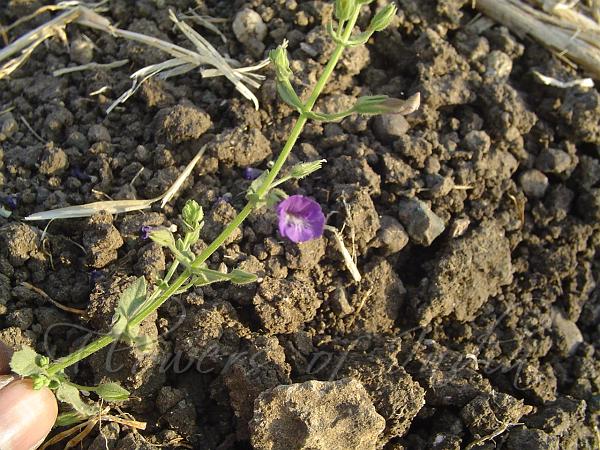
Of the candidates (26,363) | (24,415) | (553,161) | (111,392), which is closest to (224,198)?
(111,392)

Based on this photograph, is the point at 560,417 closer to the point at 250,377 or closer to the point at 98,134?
the point at 250,377

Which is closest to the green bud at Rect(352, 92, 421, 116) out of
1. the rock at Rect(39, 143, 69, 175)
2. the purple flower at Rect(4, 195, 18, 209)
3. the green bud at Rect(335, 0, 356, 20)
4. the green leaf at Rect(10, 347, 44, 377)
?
the green bud at Rect(335, 0, 356, 20)

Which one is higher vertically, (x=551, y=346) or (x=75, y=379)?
(x=551, y=346)

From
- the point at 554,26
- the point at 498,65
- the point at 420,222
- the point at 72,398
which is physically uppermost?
the point at 554,26

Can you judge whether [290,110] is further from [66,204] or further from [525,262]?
[525,262]

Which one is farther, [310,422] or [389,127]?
[389,127]

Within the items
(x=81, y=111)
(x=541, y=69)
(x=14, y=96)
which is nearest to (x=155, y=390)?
(x=81, y=111)
